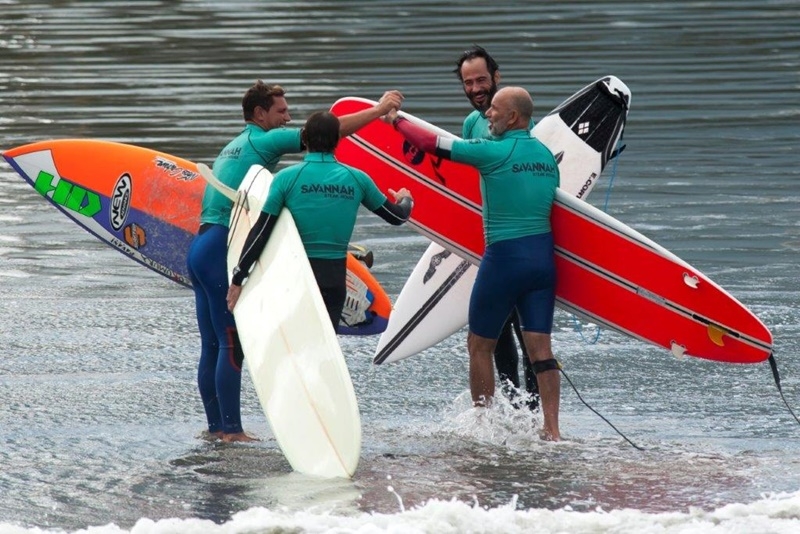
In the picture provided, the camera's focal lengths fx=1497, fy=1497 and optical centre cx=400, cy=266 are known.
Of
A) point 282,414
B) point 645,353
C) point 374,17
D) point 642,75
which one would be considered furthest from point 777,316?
point 374,17

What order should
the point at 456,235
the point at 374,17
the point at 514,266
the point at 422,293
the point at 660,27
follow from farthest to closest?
the point at 374,17 → the point at 660,27 → the point at 422,293 → the point at 456,235 → the point at 514,266

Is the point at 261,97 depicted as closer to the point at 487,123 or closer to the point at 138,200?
the point at 487,123

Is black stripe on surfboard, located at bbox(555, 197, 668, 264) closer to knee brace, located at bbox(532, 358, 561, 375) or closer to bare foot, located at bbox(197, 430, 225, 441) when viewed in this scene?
knee brace, located at bbox(532, 358, 561, 375)

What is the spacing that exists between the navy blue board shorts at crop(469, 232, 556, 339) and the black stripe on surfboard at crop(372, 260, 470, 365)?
1382 mm

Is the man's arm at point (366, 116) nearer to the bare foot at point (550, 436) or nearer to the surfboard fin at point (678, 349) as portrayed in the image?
the bare foot at point (550, 436)

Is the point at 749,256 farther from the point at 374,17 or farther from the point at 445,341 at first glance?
the point at 374,17

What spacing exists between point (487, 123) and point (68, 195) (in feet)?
12.3

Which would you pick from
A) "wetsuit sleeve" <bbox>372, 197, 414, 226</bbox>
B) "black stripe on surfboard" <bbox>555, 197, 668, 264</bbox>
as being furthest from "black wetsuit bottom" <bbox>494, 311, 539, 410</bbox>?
"wetsuit sleeve" <bbox>372, 197, 414, 226</bbox>

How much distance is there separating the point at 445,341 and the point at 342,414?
3.27 metres

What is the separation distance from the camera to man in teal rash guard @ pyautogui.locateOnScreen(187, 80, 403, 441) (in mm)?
8094

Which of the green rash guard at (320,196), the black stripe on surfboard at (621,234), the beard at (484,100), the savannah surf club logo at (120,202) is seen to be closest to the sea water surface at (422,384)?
the savannah surf club logo at (120,202)

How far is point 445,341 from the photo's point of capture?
406 inches

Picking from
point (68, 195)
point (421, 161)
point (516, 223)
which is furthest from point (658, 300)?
point (68, 195)

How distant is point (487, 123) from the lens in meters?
8.56
